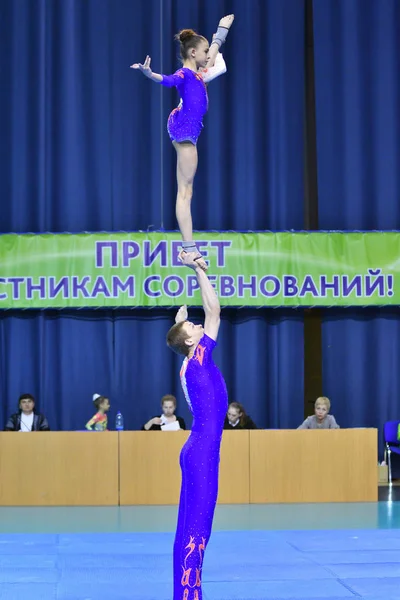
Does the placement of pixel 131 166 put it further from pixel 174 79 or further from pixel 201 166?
pixel 174 79

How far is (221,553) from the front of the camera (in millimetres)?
8305

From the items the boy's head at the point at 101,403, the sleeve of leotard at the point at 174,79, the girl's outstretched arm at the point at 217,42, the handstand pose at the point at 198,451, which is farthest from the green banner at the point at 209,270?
the handstand pose at the point at 198,451

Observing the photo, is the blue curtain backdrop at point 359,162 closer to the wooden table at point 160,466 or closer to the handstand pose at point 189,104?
the wooden table at point 160,466

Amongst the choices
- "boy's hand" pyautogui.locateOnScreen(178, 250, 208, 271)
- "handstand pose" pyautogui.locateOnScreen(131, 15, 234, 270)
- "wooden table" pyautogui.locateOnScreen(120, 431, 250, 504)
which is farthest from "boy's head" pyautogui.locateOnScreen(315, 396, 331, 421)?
"boy's hand" pyautogui.locateOnScreen(178, 250, 208, 271)

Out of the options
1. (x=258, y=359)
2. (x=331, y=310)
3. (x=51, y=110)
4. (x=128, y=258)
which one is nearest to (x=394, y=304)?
(x=331, y=310)

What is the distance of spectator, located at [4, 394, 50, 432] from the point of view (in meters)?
11.8

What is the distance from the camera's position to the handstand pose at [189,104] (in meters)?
6.31

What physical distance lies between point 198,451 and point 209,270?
7637 millimetres

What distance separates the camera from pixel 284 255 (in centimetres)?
1312

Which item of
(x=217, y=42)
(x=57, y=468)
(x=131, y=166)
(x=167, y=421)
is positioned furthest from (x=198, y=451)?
(x=131, y=166)

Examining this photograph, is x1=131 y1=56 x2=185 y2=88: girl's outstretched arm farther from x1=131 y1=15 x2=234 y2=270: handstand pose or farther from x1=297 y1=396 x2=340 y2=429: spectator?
x1=297 y1=396 x2=340 y2=429: spectator

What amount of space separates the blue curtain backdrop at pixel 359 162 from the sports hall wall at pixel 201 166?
2 centimetres

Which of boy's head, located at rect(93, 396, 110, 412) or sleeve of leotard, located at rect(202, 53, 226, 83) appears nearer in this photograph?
sleeve of leotard, located at rect(202, 53, 226, 83)

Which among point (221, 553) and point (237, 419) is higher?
point (237, 419)
